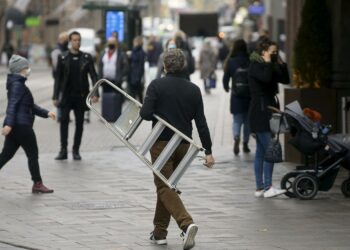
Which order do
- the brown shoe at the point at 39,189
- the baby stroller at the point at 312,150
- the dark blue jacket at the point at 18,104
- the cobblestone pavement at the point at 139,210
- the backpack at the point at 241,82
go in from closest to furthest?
the cobblestone pavement at the point at 139,210 < the baby stroller at the point at 312,150 < the dark blue jacket at the point at 18,104 < the brown shoe at the point at 39,189 < the backpack at the point at 241,82

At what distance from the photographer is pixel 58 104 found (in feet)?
60.7

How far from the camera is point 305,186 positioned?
1409 centimetres

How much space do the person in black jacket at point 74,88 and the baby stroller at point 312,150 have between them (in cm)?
500

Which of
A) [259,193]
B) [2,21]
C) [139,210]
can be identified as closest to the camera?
[139,210]

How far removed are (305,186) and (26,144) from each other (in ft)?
10.1

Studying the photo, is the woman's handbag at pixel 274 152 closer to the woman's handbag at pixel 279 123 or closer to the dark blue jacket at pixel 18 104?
the woman's handbag at pixel 279 123

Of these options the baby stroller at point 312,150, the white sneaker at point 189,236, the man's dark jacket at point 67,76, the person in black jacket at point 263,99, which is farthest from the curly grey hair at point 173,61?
the man's dark jacket at point 67,76

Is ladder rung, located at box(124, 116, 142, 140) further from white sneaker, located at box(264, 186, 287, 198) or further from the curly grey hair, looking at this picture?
white sneaker, located at box(264, 186, 287, 198)

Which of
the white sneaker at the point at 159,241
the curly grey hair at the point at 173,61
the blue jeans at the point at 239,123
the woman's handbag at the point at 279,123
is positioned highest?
the curly grey hair at the point at 173,61

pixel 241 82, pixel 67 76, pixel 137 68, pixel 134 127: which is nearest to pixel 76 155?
pixel 67 76

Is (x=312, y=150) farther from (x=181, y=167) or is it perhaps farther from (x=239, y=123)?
(x=239, y=123)

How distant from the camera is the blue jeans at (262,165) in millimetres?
14289

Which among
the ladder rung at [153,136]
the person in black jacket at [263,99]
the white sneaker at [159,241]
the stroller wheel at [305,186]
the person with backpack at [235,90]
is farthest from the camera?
the person with backpack at [235,90]

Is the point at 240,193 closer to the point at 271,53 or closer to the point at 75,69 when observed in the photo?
the point at 271,53
